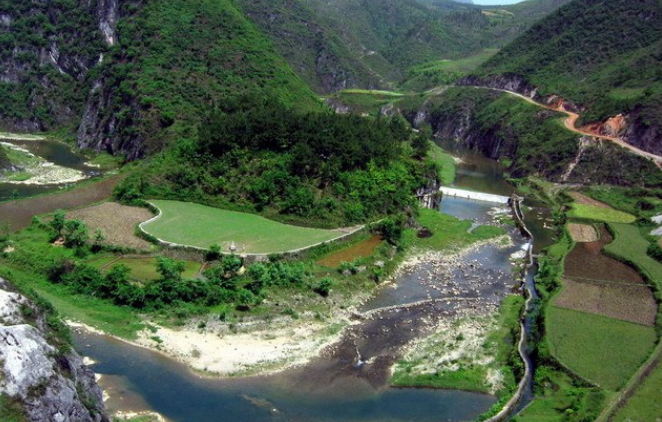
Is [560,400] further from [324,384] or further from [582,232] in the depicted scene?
[582,232]

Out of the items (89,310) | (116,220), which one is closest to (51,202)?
(116,220)

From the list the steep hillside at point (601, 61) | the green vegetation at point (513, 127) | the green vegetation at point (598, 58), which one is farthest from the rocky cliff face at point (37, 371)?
the green vegetation at point (598, 58)

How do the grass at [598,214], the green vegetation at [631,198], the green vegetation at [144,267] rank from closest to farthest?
the green vegetation at [144,267], the grass at [598,214], the green vegetation at [631,198]

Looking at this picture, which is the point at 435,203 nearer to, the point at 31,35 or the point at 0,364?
the point at 0,364

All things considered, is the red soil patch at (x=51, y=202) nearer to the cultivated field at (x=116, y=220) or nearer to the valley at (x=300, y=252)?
the valley at (x=300, y=252)

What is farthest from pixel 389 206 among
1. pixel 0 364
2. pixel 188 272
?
pixel 0 364
